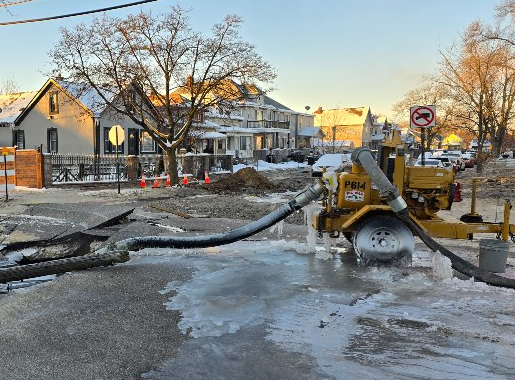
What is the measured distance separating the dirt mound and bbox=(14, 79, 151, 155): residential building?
517 inches

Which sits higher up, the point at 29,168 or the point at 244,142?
the point at 244,142

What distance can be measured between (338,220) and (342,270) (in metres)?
0.84

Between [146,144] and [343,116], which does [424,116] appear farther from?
[343,116]

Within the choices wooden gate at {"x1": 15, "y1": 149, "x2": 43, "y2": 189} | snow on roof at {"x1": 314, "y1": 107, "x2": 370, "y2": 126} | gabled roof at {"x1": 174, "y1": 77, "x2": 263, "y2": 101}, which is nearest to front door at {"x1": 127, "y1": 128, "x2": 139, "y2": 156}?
gabled roof at {"x1": 174, "y1": 77, "x2": 263, "y2": 101}

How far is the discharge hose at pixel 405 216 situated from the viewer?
6.65m

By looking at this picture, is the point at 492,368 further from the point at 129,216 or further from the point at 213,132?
the point at 213,132

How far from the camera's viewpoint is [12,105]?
4181cm

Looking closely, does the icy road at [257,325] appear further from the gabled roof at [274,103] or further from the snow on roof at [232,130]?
the gabled roof at [274,103]

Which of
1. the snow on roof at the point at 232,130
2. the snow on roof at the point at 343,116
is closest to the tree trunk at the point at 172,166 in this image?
the snow on roof at the point at 232,130

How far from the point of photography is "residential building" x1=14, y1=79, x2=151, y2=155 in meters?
33.5

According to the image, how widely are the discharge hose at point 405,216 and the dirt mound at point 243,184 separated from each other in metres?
14.3

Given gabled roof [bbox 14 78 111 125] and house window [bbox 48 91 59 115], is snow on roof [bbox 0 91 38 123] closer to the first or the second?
gabled roof [bbox 14 78 111 125]

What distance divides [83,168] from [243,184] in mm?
7909

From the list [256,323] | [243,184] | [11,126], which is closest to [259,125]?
[11,126]
